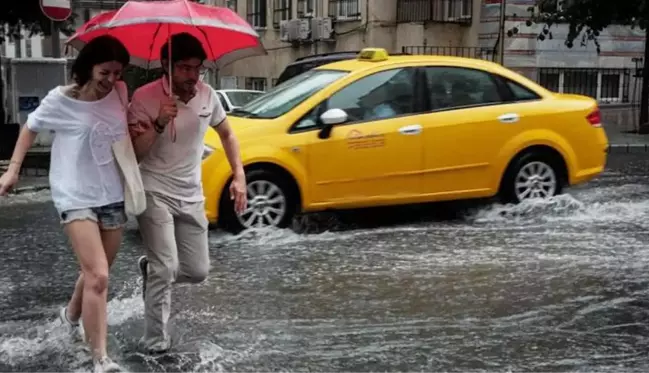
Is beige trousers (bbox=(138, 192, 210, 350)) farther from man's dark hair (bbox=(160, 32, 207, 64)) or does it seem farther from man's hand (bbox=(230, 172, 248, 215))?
man's dark hair (bbox=(160, 32, 207, 64))

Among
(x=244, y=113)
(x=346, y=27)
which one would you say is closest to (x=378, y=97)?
(x=244, y=113)

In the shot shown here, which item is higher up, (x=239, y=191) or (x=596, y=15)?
(x=596, y=15)

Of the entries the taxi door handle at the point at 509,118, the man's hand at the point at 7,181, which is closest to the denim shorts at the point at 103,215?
the man's hand at the point at 7,181

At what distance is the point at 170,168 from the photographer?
495 centimetres

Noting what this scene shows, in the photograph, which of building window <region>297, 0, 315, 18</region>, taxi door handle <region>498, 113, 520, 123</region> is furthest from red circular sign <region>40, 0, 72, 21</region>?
building window <region>297, 0, 315, 18</region>

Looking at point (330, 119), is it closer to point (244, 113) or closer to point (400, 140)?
point (400, 140)

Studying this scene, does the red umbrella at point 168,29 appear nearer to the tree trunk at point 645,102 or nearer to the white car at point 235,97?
the white car at point 235,97

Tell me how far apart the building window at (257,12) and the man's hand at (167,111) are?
2836cm

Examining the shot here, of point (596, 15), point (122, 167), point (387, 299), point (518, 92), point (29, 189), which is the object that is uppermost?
point (596, 15)

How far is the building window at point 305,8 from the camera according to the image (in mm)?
29141

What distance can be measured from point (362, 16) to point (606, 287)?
19.9 meters

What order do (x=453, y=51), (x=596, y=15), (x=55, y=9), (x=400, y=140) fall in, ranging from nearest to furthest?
1. (x=400, y=140)
2. (x=55, y=9)
3. (x=596, y=15)
4. (x=453, y=51)

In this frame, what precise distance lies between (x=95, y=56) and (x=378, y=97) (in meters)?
4.91

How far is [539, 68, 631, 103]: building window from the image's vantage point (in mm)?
24000
